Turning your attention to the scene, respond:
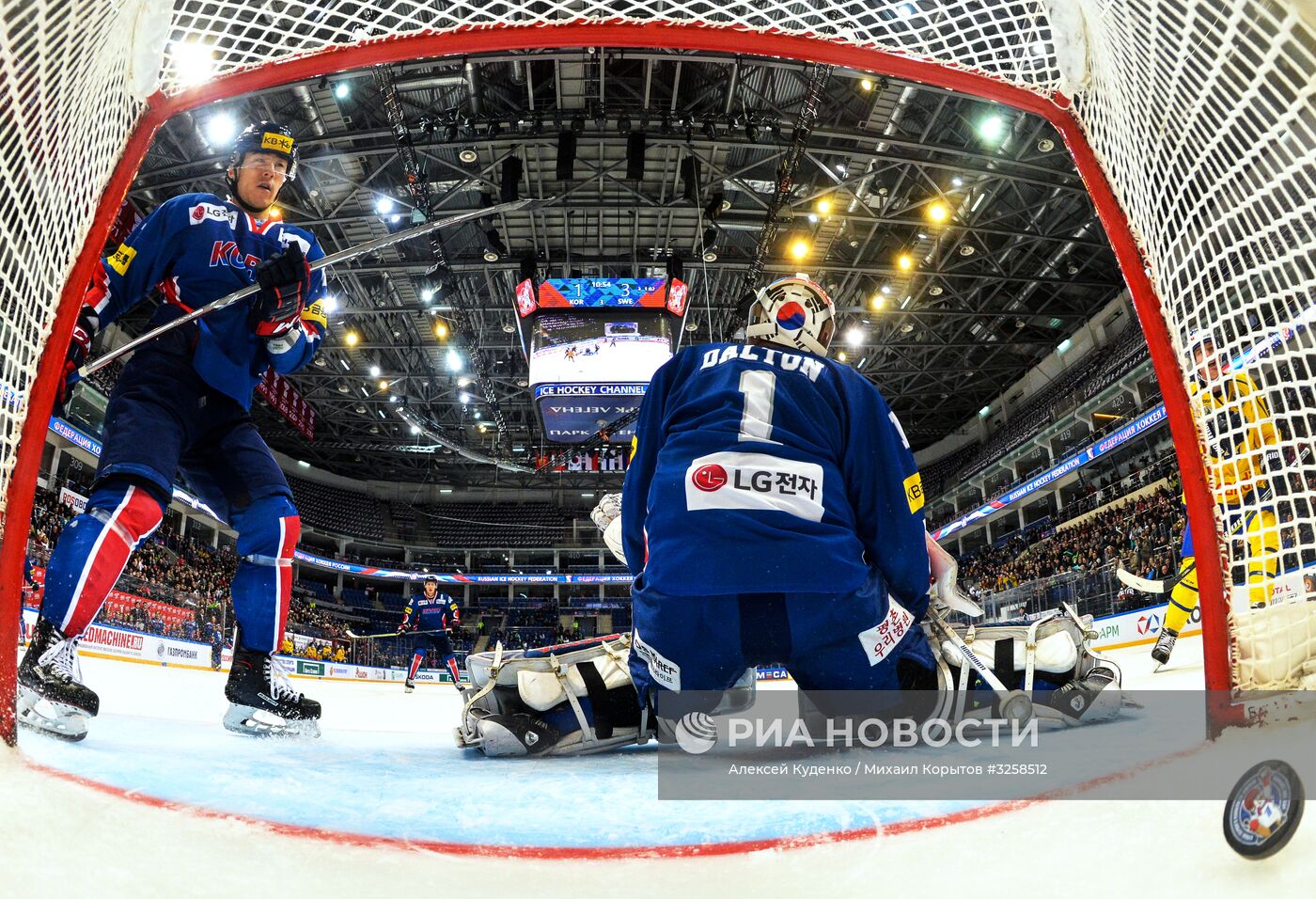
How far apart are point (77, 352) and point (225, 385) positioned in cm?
33

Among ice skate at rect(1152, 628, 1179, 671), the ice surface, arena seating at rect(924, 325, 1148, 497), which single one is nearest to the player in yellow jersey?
the ice surface

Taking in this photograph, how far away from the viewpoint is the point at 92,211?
4.79 ft

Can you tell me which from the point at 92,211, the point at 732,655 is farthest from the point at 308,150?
the point at 732,655

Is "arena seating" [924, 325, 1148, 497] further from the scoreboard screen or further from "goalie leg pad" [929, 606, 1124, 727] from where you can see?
"goalie leg pad" [929, 606, 1124, 727]

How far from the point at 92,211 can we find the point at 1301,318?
2.23 metres

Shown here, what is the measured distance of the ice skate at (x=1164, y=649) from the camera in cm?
451

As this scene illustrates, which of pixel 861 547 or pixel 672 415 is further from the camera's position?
pixel 672 415

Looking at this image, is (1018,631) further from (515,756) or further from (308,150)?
(308,150)

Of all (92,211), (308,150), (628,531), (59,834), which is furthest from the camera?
(308,150)

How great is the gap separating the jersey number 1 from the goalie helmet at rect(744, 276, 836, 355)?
23 cm

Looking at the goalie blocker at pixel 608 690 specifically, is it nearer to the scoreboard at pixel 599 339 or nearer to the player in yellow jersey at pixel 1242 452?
the player in yellow jersey at pixel 1242 452

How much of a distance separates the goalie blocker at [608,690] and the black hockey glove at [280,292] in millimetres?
1068

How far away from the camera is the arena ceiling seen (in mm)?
10164

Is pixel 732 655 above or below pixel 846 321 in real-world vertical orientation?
below
